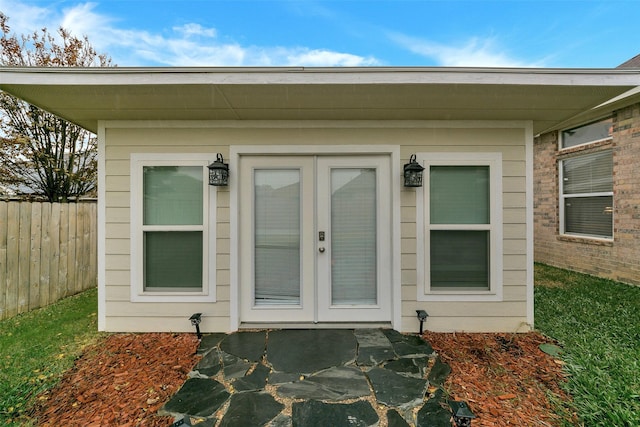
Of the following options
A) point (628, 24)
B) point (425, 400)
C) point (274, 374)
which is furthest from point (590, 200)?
point (274, 374)

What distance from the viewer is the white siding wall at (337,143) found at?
3.00 metres

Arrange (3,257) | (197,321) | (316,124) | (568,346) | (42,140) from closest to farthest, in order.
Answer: (568,346) → (197,321) → (316,124) → (3,257) → (42,140)

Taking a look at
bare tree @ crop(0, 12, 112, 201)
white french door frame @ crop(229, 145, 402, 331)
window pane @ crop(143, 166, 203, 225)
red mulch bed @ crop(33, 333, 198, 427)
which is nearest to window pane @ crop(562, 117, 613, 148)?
white french door frame @ crop(229, 145, 402, 331)

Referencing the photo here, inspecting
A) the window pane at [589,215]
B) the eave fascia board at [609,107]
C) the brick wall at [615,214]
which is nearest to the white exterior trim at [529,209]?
the eave fascia board at [609,107]

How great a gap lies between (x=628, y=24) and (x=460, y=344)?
7.46 metres

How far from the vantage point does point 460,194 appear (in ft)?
10.0

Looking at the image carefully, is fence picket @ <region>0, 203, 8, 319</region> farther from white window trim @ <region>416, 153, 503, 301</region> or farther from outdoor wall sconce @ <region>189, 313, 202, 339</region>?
white window trim @ <region>416, 153, 503, 301</region>

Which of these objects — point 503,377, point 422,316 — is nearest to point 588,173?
point 422,316

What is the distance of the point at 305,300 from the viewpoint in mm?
3041

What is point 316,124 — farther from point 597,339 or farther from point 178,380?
point 597,339

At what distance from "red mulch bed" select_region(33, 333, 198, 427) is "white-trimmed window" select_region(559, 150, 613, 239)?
6.94 m

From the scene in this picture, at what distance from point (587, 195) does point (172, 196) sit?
7.10 m

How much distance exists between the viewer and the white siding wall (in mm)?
3002

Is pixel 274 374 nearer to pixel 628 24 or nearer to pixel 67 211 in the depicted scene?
pixel 67 211
